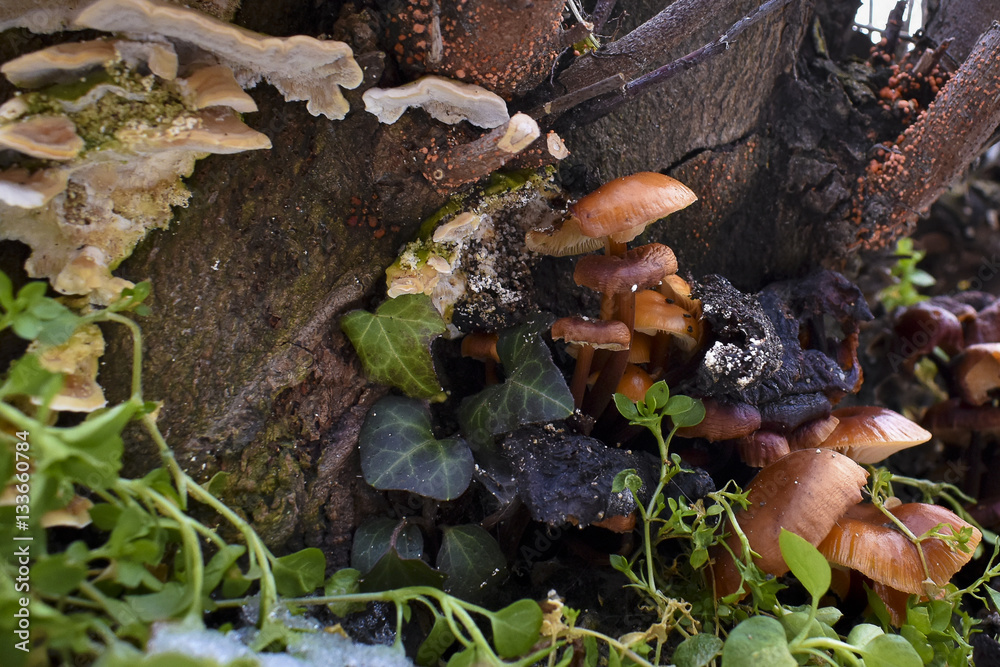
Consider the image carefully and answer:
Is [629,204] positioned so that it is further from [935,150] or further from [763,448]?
[935,150]

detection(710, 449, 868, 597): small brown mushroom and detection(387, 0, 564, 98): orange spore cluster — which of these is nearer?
detection(387, 0, 564, 98): orange spore cluster

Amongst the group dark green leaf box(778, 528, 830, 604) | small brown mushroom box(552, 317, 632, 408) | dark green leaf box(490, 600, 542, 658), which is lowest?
dark green leaf box(490, 600, 542, 658)

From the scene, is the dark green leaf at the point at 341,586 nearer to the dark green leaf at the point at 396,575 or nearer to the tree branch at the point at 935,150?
the dark green leaf at the point at 396,575

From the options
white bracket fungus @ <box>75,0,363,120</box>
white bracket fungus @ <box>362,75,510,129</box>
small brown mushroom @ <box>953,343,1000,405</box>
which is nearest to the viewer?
white bracket fungus @ <box>75,0,363,120</box>

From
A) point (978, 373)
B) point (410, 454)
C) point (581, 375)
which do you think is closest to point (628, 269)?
point (581, 375)

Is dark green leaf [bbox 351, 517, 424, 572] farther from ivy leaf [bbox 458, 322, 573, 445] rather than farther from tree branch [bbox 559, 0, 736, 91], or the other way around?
tree branch [bbox 559, 0, 736, 91]

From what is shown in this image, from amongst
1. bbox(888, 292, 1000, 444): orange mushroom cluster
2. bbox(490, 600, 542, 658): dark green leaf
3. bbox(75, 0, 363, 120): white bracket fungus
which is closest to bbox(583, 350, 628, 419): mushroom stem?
bbox(490, 600, 542, 658): dark green leaf
